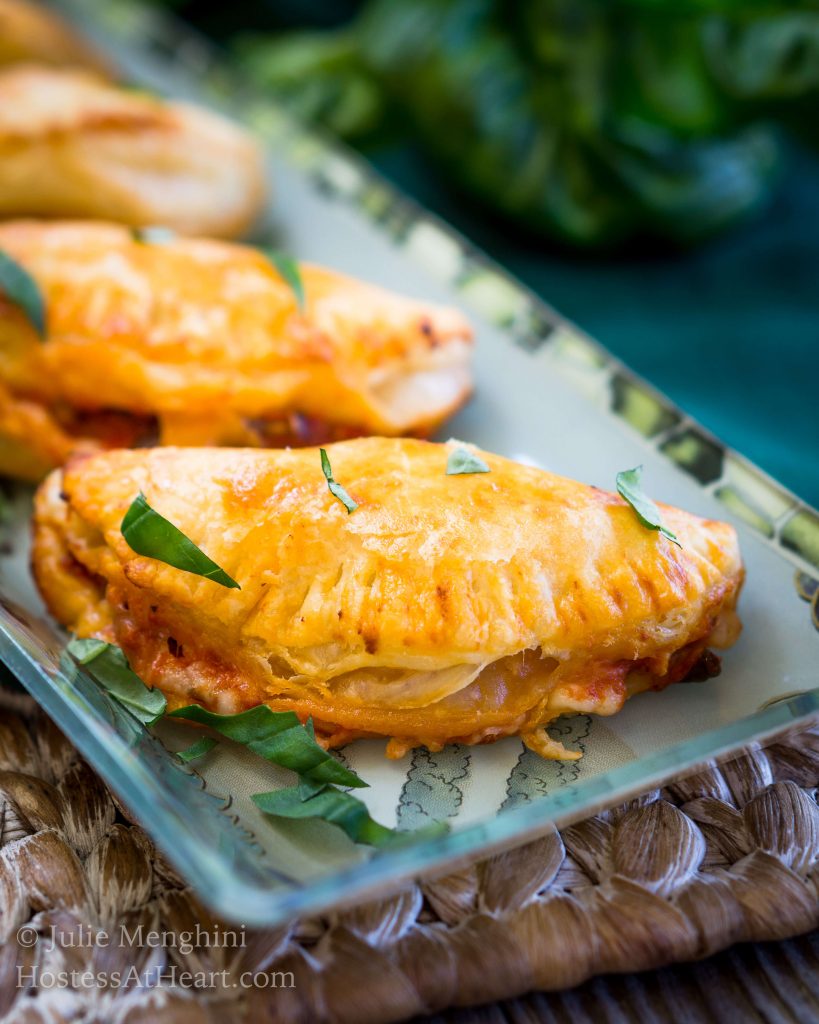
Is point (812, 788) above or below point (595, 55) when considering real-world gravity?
below

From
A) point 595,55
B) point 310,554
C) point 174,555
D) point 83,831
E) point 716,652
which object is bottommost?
point 83,831

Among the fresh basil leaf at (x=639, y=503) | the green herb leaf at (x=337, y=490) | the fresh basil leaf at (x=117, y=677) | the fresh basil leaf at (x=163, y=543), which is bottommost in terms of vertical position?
Result: the fresh basil leaf at (x=117, y=677)

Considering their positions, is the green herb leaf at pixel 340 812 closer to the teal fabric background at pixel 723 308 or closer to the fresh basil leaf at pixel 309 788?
the fresh basil leaf at pixel 309 788

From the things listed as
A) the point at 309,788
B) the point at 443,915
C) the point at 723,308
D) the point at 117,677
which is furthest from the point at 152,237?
the point at 443,915

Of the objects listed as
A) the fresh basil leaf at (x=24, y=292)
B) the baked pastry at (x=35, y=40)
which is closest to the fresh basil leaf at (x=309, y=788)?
the fresh basil leaf at (x=24, y=292)

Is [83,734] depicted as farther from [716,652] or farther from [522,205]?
[522,205]

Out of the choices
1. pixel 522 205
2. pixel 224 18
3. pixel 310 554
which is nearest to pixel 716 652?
pixel 310 554

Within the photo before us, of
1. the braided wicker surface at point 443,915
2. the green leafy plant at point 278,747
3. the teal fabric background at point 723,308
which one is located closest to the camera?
the braided wicker surface at point 443,915
